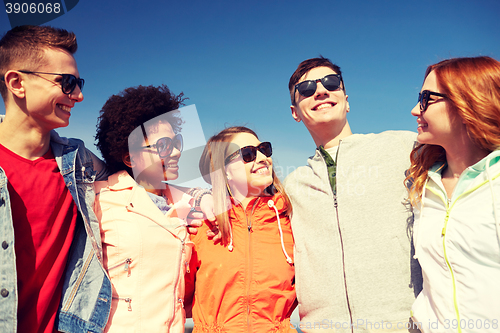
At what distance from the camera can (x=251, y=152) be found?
3.65 m

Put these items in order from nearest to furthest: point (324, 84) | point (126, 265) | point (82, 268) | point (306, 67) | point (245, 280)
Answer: point (82, 268)
point (126, 265)
point (245, 280)
point (324, 84)
point (306, 67)

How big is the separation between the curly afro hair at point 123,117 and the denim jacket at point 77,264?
0.64 meters

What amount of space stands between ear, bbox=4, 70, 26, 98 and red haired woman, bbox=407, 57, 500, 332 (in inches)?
132

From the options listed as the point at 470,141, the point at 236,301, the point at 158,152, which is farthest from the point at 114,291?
the point at 470,141

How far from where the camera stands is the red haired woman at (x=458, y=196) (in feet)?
6.52

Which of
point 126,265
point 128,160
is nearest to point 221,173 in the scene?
point 128,160

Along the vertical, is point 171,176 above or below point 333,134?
below

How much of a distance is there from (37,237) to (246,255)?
1783 millimetres

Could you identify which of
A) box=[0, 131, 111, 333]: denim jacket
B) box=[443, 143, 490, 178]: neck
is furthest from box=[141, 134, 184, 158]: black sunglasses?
box=[443, 143, 490, 178]: neck

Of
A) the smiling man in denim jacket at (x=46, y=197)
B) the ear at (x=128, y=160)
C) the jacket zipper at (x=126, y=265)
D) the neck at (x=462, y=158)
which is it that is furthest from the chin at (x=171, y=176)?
the neck at (x=462, y=158)

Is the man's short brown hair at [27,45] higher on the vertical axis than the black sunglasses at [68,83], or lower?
higher

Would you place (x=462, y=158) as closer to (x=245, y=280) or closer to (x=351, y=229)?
(x=351, y=229)

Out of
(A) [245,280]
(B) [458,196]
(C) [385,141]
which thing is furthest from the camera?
(C) [385,141]

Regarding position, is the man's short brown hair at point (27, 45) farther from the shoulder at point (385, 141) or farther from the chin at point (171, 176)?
the shoulder at point (385, 141)
